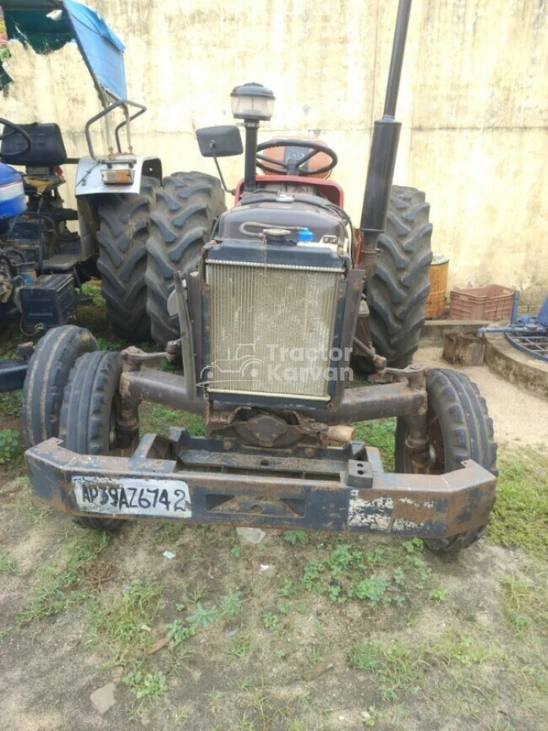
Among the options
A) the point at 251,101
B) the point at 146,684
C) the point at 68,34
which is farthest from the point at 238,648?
the point at 68,34

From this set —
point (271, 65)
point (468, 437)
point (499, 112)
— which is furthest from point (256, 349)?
point (499, 112)

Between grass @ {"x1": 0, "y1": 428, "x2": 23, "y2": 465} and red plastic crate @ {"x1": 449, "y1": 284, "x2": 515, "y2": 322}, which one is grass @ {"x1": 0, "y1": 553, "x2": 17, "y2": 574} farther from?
red plastic crate @ {"x1": 449, "y1": 284, "x2": 515, "y2": 322}

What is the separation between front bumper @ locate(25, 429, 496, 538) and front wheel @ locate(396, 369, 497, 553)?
183mm

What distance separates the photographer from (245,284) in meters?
2.08

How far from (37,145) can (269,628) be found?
4392 millimetres

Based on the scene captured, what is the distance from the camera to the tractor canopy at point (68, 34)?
3943 mm

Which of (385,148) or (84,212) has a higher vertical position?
(385,148)

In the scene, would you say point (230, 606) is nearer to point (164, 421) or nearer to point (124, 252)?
point (164, 421)

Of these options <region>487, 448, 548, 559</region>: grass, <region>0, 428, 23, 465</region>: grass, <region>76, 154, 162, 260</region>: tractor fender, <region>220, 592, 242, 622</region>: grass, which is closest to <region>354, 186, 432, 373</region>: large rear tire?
<region>487, 448, 548, 559</region>: grass

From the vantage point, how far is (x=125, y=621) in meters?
2.26

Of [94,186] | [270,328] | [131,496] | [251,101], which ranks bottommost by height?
[131,496]

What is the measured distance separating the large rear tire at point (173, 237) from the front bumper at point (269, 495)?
1619 millimetres

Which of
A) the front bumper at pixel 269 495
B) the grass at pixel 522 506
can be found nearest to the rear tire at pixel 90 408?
the front bumper at pixel 269 495

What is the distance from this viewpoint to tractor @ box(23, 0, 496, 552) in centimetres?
207
